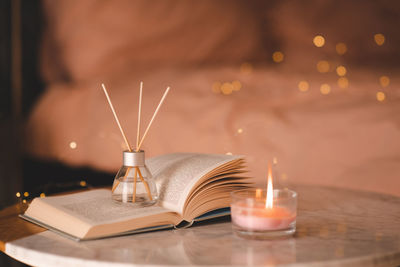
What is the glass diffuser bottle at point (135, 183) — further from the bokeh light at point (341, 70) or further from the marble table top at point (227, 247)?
the bokeh light at point (341, 70)

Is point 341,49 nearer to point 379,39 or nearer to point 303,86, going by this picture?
point 379,39

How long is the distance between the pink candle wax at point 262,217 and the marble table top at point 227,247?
20 mm

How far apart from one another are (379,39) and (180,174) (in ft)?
4.99

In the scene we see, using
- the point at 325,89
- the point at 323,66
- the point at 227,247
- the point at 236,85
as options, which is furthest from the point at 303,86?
the point at 227,247

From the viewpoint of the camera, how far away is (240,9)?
6.77 ft

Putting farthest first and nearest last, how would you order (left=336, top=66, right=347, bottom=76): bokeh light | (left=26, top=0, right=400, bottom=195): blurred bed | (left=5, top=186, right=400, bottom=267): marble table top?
(left=336, top=66, right=347, bottom=76): bokeh light, (left=26, top=0, right=400, bottom=195): blurred bed, (left=5, top=186, right=400, bottom=267): marble table top

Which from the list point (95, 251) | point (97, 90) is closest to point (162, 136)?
point (97, 90)

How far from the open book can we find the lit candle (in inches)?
3.2

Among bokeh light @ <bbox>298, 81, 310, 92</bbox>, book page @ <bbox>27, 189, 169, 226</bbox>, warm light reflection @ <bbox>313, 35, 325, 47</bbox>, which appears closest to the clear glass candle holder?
book page @ <bbox>27, 189, 169, 226</bbox>

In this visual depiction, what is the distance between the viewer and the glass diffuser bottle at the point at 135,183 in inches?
28.2

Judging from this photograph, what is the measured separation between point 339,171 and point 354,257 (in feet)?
2.68

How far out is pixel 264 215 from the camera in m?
0.61

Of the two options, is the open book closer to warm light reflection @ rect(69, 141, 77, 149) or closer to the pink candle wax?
the pink candle wax

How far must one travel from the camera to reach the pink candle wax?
0.61 metres
